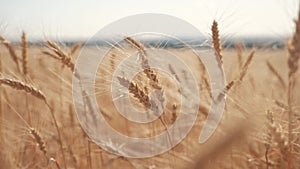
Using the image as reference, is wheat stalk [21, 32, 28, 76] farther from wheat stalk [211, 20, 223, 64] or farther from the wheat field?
wheat stalk [211, 20, 223, 64]

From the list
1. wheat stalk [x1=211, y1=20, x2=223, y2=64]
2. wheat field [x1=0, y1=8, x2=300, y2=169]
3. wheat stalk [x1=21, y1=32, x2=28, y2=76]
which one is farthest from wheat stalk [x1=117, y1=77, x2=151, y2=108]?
wheat stalk [x1=21, y1=32, x2=28, y2=76]

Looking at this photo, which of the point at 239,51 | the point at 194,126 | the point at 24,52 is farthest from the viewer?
the point at 239,51

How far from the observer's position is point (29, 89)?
4.82 ft

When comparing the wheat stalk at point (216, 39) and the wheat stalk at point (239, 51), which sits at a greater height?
the wheat stalk at point (216, 39)

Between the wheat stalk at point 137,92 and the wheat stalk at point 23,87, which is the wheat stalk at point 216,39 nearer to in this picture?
the wheat stalk at point 137,92

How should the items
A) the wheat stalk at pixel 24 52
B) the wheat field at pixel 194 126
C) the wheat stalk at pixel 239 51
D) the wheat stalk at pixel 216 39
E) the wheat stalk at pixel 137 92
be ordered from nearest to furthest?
1. the wheat field at pixel 194 126
2. the wheat stalk at pixel 137 92
3. the wheat stalk at pixel 216 39
4. the wheat stalk at pixel 24 52
5. the wheat stalk at pixel 239 51

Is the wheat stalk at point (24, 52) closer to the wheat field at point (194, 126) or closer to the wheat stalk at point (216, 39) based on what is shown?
the wheat field at point (194, 126)

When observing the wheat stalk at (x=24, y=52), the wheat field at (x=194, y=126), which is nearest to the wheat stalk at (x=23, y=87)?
the wheat field at (x=194, y=126)

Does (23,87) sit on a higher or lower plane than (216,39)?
lower

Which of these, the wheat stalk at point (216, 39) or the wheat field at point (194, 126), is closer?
the wheat field at point (194, 126)

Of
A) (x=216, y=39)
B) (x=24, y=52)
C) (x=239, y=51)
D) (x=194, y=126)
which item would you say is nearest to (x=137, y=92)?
(x=216, y=39)

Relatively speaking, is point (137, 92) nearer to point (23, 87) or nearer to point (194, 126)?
point (23, 87)

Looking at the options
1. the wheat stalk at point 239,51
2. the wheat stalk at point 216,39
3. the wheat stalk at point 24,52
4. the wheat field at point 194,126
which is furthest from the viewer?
the wheat stalk at point 239,51

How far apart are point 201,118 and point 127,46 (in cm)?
54
